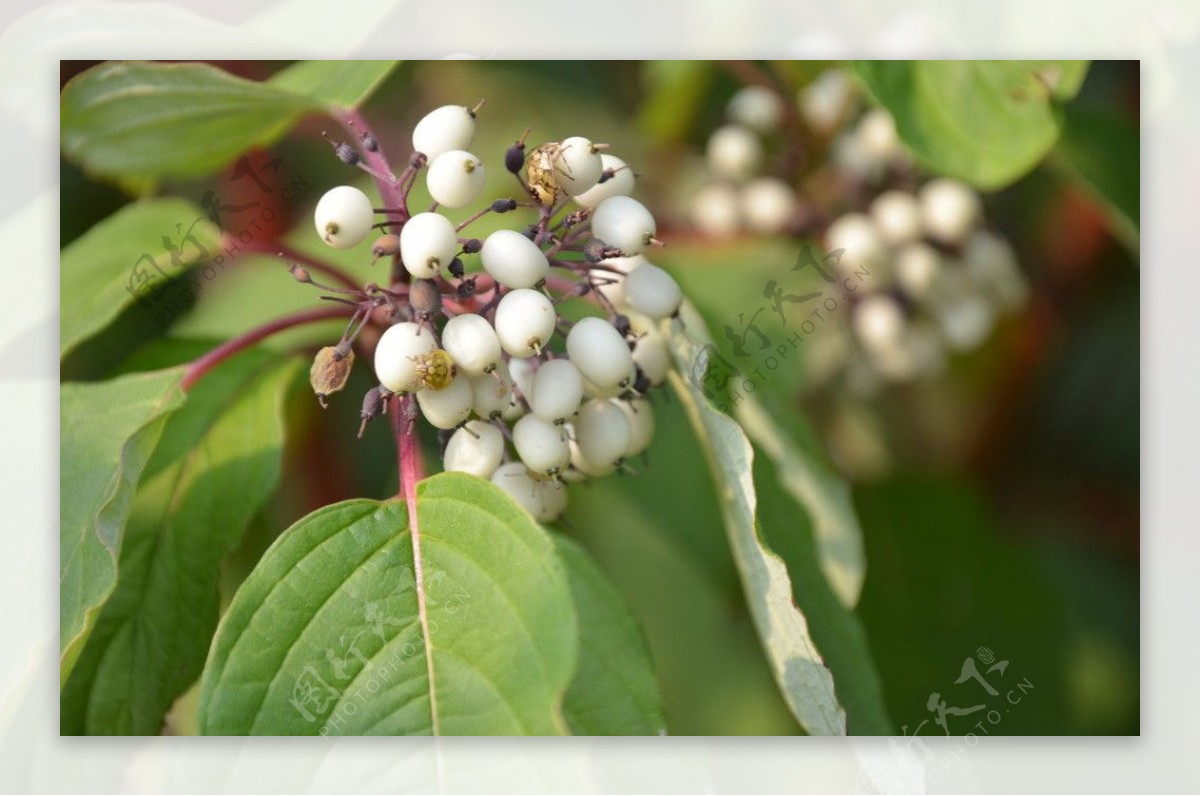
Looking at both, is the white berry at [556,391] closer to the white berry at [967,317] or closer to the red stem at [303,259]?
the red stem at [303,259]

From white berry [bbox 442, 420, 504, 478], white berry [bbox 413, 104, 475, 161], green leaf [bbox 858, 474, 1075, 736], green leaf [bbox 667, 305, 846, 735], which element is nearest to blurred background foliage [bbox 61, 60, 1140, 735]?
green leaf [bbox 858, 474, 1075, 736]

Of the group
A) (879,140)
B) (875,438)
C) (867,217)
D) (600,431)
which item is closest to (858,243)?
(867,217)

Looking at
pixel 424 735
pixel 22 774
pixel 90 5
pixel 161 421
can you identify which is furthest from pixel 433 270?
pixel 22 774

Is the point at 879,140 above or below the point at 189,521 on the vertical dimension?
above

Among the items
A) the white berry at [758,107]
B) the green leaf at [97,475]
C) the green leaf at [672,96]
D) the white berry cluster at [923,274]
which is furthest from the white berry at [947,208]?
the green leaf at [97,475]

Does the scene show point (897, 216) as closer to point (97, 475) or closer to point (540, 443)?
point (540, 443)

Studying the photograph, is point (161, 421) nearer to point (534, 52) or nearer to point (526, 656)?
point (526, 656)
